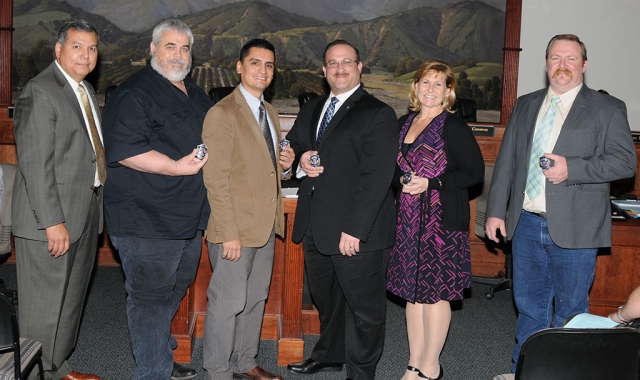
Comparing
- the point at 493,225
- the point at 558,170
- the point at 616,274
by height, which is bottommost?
the point at 616,274

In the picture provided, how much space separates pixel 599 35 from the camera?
7500 mm

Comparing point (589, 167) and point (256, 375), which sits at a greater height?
point (589, 167)

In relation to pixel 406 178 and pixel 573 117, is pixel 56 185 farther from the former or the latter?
pixel 573 117

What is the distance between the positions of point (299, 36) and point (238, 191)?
5.52 meters

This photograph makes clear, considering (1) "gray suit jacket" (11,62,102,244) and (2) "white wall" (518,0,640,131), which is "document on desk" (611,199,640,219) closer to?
(2) "white wall" (518,0,640,131)

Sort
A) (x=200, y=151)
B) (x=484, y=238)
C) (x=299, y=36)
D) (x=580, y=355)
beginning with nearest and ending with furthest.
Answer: (x=580, y=355) → (x=200, y=151) → (x=484, y=238) → (x=299, y=36)

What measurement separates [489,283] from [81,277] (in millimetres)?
3436

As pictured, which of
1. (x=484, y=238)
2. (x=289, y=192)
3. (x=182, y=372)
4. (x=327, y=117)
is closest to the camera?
(x=327, y=117)

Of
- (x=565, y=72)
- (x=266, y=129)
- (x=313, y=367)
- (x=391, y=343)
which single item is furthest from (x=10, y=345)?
(x=565, y=72)

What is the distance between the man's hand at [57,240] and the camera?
9.48 feet

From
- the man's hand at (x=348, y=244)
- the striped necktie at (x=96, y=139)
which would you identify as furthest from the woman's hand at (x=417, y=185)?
the striped necktie at (x=96, y=139)

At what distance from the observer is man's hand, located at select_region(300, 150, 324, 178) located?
121 inches

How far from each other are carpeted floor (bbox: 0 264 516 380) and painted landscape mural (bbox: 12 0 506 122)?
12.0ft

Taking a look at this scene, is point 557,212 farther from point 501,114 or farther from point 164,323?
point 501,114
